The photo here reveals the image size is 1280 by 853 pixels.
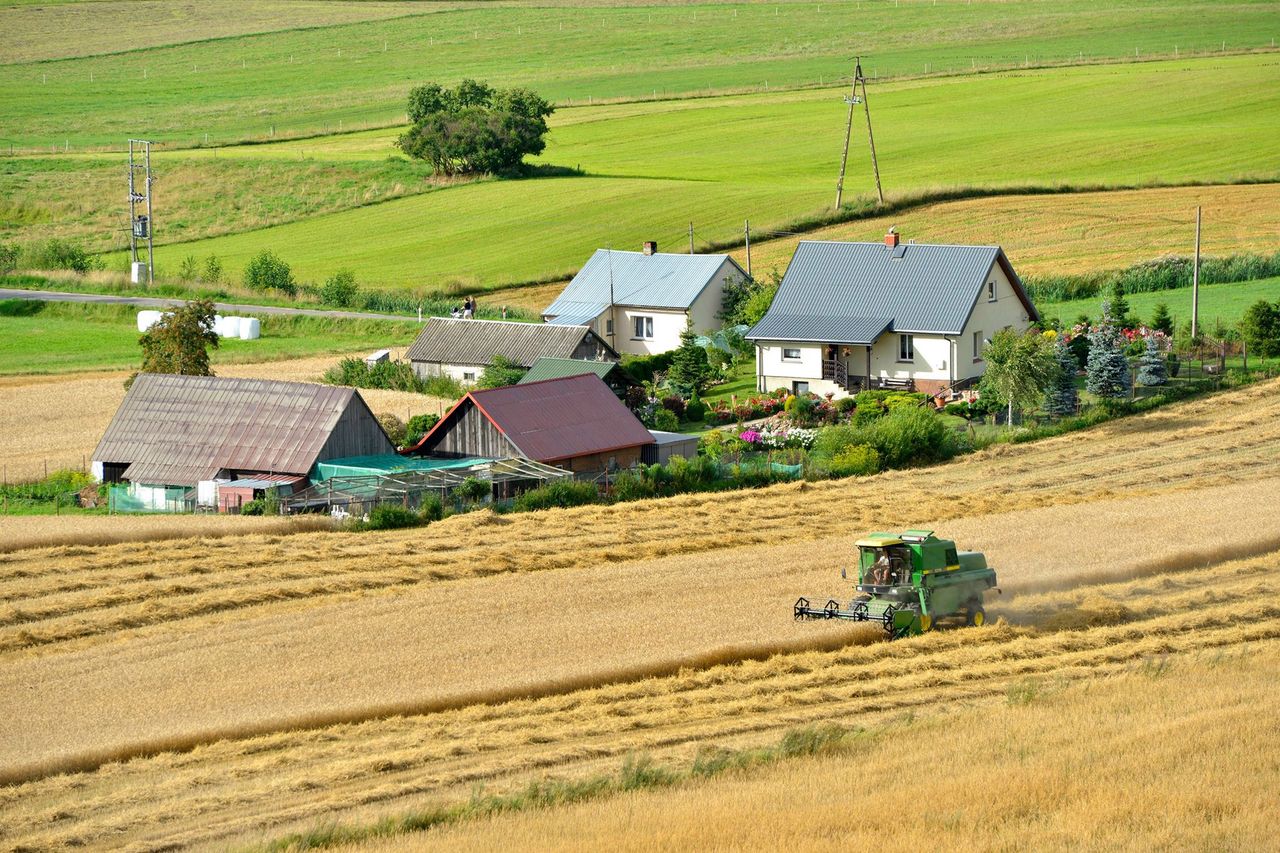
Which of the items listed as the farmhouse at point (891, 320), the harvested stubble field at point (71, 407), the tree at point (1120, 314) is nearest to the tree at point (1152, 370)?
the tree at point (1120, 314)

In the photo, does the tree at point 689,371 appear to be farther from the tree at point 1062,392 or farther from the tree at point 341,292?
the tree at point 341,292

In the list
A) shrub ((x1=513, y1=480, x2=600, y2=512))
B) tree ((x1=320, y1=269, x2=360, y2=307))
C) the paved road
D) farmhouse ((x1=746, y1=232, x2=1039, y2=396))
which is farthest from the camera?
tree ((x1=320, y1=269, x2=360, y2=307))

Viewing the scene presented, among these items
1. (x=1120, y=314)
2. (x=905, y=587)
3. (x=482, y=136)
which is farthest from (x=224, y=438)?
(x=482, y=136)

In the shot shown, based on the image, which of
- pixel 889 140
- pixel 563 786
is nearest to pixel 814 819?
pixel 563 786

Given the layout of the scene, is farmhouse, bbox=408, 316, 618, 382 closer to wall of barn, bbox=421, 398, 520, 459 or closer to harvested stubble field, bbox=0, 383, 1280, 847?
wall of barn, bbox=421, 398, 520, 459

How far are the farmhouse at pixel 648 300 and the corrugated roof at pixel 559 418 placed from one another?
1885 cm

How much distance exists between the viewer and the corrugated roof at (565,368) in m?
58.5

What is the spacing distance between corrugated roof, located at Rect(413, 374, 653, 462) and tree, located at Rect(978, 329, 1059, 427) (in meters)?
11.1

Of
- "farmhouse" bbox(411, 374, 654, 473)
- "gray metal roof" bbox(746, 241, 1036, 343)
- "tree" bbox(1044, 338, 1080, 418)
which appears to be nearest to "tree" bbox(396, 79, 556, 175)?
"gray metal roof" bbox(746, 241, 1036, 343)

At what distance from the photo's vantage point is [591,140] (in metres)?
122

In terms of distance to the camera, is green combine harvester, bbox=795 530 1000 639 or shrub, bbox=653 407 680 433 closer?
green combine harvester, bbox=795 530 1000 639

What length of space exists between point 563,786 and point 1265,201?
7032cm

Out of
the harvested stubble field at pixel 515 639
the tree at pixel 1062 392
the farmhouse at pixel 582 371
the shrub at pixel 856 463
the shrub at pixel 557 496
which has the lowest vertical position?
the harvested stubble field at pixel 515 639

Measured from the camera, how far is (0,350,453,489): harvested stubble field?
54.2 meters
